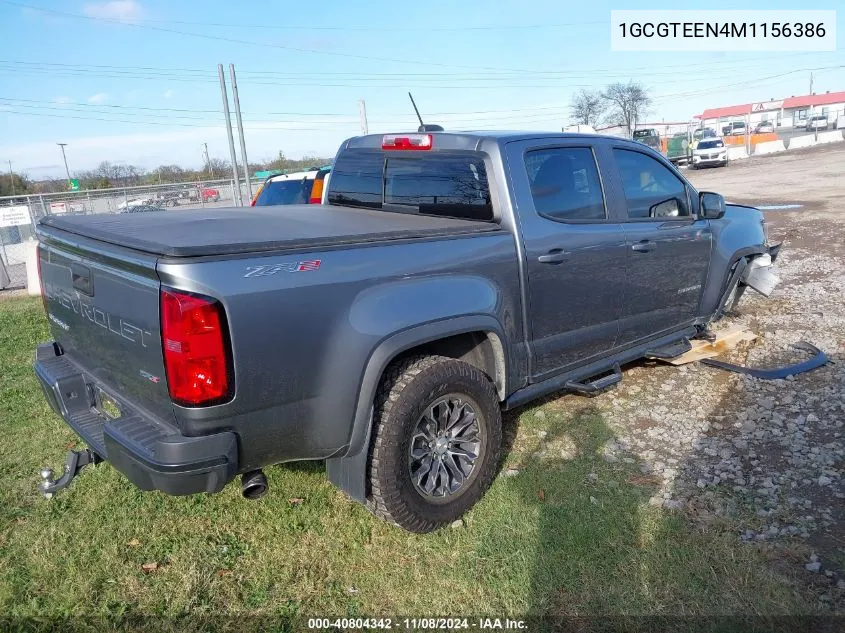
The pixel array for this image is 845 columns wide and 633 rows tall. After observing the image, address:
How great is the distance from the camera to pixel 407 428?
2.98 metres

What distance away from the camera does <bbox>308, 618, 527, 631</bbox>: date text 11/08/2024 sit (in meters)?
2.63

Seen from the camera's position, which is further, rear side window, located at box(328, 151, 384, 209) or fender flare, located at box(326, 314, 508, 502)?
rear side window, located at box(328, 151, 384, 209)

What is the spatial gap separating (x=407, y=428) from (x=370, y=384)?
1.12 ft

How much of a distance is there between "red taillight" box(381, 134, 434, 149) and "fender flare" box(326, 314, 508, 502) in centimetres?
126

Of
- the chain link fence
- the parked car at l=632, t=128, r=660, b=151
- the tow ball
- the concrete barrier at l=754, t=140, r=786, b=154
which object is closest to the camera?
the tow ball

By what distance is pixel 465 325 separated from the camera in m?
3.12

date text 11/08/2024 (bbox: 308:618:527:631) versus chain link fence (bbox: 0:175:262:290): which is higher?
chain link fence (bbox: 0:175:262:290)

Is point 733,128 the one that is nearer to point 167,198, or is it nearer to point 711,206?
point 167,198

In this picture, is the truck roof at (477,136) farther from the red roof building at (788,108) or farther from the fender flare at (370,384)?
the red roof building at (788,108)

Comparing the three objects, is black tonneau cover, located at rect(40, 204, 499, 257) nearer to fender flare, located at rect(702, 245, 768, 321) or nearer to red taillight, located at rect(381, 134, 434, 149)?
red taillight, located at rect(381, 134, 434, 149)

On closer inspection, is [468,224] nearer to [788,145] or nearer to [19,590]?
[19,590]

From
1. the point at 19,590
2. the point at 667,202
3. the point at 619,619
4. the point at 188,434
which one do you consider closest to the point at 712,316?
the point at 667,202

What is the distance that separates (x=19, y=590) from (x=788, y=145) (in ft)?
157

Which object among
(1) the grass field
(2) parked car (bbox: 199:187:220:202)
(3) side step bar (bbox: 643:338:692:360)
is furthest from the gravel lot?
(2) parked car (bbox: 199:187:220:202)
